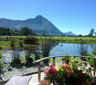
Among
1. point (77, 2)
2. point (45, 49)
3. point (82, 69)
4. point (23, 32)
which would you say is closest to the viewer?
point (82, 69)

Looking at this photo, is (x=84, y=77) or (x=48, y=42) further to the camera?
(x=48, y=42)

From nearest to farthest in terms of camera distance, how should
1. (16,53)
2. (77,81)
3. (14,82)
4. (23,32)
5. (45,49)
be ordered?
(77,81) → (14,82) → (16,53) → (45,49) → (23,32)

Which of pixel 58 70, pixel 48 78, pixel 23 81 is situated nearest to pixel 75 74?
pixel 58 70

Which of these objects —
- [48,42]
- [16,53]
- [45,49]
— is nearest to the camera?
→ [16,53]

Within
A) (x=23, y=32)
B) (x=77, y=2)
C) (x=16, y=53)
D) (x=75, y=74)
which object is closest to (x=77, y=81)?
(x=75, y=74)

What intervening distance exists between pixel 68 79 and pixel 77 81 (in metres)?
0.10

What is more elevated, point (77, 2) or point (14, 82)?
point (77, 2)

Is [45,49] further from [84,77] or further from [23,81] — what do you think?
[84,77]

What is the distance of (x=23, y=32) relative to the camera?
191 ft

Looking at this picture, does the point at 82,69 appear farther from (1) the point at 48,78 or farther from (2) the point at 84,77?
(1) the point at 48,78

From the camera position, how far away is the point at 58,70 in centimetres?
151

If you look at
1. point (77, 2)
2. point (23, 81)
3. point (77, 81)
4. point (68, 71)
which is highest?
point (77, 2)

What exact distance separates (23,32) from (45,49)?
5313 cm

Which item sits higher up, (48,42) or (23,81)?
(48,42)
